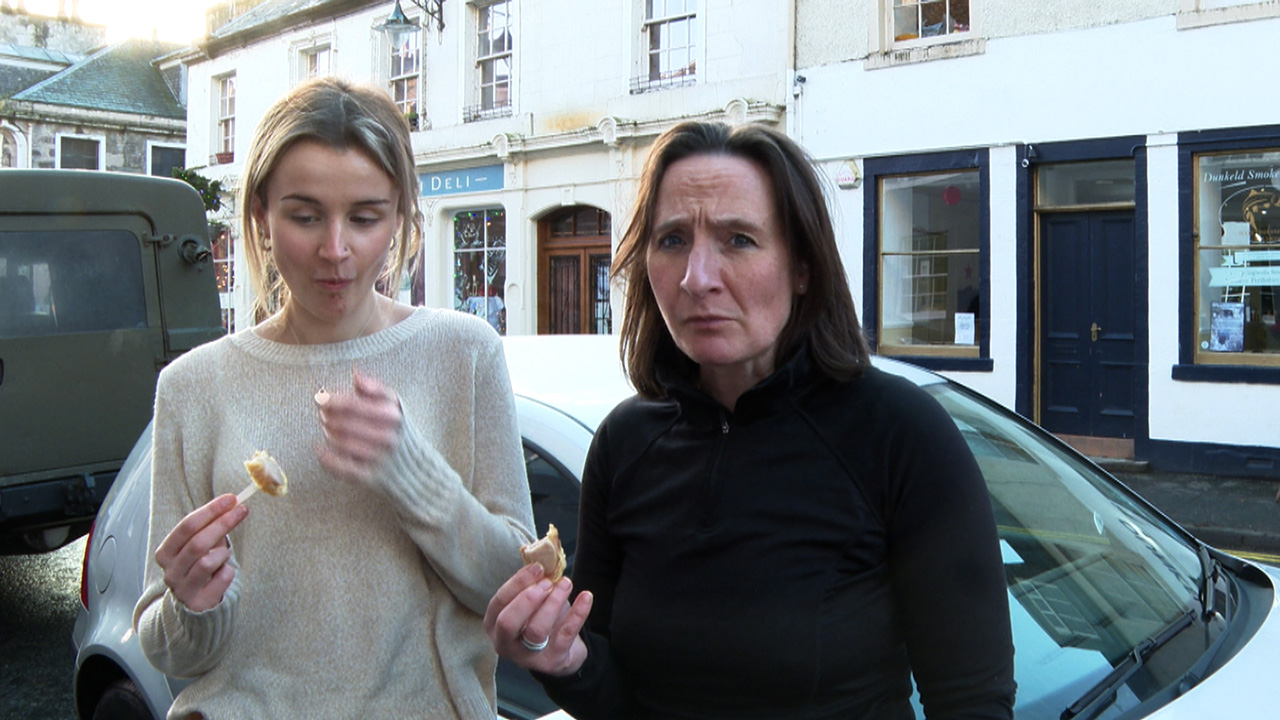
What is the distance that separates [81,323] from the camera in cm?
682

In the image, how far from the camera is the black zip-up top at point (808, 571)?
150 centimetres

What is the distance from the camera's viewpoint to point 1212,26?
33.4 feet

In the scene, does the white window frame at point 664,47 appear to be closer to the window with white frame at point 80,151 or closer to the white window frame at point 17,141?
the window with white frame at point 80,151

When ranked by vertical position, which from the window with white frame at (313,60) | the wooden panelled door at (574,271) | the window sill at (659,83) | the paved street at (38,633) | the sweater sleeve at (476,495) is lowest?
the paved street at (38,633)

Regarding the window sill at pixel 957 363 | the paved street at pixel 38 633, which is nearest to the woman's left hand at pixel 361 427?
the paved street at pixel 38 633

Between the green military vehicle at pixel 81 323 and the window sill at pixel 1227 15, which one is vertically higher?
the window sill at pixel 1227 15

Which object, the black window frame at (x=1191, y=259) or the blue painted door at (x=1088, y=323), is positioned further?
the blue painted door at (x=1088, y=323)

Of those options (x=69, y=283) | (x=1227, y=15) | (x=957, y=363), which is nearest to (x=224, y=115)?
(x=69, y=283)

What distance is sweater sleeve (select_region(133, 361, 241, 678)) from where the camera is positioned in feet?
5.18

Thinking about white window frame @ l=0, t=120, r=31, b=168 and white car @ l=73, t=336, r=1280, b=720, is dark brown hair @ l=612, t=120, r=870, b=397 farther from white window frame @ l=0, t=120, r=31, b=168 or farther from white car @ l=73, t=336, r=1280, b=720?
white window frame @ l=0, t=120, r=31, b=168

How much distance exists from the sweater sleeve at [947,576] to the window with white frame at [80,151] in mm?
35347

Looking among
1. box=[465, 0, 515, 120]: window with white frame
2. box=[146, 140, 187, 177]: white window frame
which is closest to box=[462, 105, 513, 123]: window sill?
box=[465, 0, 515, 120]: window with white frame

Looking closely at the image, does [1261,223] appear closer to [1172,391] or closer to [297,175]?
[1172,391]

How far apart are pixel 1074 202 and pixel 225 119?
18772 millimetres
